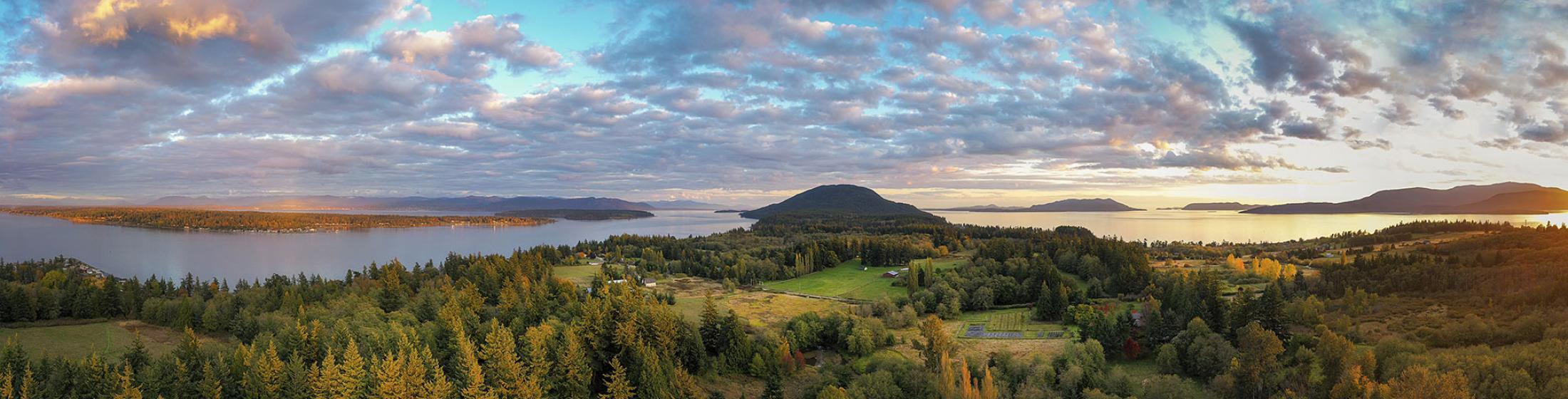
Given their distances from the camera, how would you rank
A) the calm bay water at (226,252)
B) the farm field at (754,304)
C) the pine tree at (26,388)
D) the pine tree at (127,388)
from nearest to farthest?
the pine tree at (127,388), the pine tree at (26,388), the farm field at (754,304), the calm bay water at (226,252)

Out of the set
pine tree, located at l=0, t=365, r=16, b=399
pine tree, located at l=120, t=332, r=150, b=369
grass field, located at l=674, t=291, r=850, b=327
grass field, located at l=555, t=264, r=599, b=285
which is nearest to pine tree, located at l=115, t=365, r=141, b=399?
pine tree, located at l=0, t=365, r=16, b=399

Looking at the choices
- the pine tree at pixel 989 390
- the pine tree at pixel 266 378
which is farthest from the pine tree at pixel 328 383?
the pine tree at pixel 989 390

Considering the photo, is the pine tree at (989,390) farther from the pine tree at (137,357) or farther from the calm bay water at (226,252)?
the calm bay water at (226,252)

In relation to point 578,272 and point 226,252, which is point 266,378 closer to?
point 578,272

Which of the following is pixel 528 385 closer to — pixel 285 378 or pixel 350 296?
pixel 285 378

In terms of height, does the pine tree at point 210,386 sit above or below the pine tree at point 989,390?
above

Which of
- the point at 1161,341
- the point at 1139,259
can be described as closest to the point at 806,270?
the point at 1139,259

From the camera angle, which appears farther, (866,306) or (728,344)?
(866,306)
